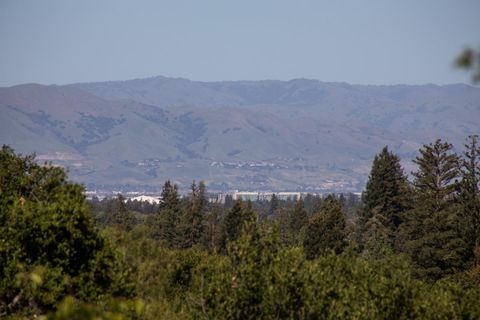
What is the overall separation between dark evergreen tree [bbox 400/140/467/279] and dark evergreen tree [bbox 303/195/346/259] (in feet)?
23.0

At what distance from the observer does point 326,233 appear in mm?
87875

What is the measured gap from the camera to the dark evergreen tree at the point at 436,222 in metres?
69.6

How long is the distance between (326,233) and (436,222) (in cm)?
1570

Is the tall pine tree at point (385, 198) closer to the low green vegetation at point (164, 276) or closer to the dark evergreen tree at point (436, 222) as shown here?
the dark evergreen tree at point (436, 222)

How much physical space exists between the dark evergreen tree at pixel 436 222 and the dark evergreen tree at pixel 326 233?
276 inches

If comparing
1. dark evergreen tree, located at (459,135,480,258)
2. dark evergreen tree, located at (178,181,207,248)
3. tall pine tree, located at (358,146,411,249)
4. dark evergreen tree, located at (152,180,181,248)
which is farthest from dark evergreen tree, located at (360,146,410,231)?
dark evergreen tree, located at (152,180,181,248)

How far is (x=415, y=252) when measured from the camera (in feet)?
249

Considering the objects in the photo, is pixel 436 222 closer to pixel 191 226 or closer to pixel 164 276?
pixel 191 226

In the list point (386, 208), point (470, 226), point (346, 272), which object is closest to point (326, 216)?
point (386, 208)

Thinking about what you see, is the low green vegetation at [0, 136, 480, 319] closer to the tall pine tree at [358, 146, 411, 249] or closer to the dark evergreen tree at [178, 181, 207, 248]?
the tall pine tree at [358, 146, 411, 249]

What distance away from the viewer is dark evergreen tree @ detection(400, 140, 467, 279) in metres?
69.6

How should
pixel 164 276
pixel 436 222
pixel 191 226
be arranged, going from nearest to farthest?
1. pixel 164 276
2. pixel 436 222
3. pixel 191 226

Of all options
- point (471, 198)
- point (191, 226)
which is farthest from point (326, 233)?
point (191, 226)

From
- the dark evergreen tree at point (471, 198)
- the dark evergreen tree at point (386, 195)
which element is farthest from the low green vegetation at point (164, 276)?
the dark evergreen tree at point (386, 195)
